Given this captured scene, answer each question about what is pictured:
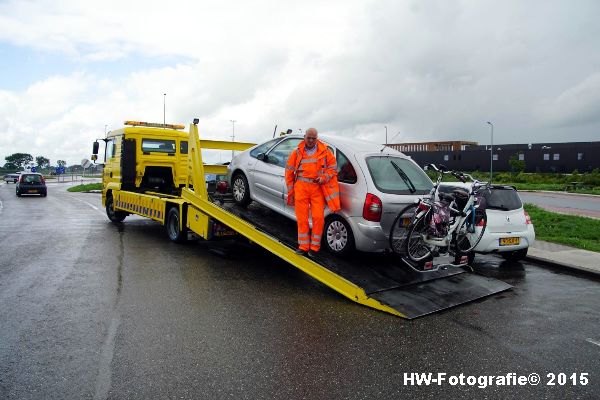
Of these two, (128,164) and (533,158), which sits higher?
(533,158)

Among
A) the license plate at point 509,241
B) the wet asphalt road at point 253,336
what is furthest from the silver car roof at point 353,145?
the license plate at point 509,241

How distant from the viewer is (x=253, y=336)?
494 cm

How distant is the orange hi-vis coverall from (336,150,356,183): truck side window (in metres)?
0.27

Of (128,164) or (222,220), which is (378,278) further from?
(128,164)

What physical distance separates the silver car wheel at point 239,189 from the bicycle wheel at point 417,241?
334cm

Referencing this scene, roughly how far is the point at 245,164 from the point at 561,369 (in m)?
5.82

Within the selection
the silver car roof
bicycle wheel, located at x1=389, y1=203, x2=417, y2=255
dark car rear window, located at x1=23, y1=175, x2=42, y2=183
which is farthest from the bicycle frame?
dark car rear window, located at x1=23, y1=175, x2=42, y2=183

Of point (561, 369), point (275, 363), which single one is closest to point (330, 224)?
point (275, 363)

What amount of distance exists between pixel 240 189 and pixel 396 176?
3.04 metres

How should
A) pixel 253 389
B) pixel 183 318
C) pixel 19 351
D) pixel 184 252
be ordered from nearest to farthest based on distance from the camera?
pixel 253 389, pixel 19 351, pixel 183 318, pixel 184 252

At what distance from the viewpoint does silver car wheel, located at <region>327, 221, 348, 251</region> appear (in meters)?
6.73

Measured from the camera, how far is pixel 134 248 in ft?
32.7

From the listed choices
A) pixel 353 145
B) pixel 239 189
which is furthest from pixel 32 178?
pixel 353 145

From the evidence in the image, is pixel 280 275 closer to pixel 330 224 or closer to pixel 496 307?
pixel 330 224
